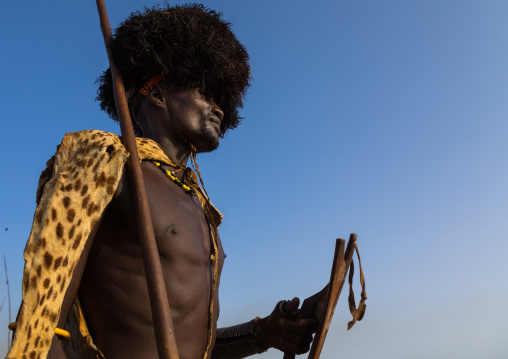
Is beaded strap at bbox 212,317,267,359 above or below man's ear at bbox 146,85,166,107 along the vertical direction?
below

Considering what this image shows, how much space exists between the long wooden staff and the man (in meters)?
0.07

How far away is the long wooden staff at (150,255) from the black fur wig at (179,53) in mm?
779

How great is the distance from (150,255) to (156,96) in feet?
4.41

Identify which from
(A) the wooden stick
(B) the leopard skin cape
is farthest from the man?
(A) the wooden stick

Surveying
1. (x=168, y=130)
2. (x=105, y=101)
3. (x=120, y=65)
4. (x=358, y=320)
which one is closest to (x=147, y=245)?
(x=168, y=130)

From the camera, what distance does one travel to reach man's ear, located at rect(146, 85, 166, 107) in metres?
3.23

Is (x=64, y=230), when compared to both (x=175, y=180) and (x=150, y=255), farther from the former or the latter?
(x=175, y=180)

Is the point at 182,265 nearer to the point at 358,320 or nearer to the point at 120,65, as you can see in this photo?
the point at 358,320

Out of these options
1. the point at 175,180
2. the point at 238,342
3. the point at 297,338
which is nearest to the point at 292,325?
the point at 297,338

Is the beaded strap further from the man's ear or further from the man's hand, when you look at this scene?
the man's ear

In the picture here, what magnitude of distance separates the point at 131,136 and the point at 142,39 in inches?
43.8

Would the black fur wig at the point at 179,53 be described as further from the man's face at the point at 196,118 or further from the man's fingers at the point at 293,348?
the man's fingers at the point at 293,348

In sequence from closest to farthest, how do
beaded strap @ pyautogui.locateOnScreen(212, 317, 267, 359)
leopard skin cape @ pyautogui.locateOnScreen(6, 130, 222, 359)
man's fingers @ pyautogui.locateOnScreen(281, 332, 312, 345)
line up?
leopard skin cape @ pyautogui.locateOnScreen(6, 130, 222, 359)
man's fingers @ pyautogui.locateOnScreen(281, 332, 312, 345)
beaded strap @ pyautogui.locateOnScreen(212, 317, 267, 359)

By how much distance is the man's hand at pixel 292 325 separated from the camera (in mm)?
3143
